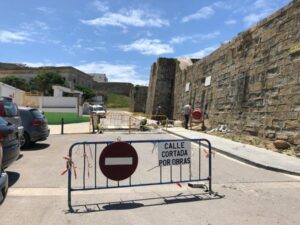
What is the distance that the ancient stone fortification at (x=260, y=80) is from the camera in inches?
565

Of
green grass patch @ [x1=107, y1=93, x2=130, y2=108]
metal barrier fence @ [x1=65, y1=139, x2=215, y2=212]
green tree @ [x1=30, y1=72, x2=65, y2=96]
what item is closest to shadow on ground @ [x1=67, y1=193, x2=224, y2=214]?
metal barrier fence @ [x1=65, y1=139, x2=215, y2=212]

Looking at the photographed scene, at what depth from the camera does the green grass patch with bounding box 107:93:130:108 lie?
105m

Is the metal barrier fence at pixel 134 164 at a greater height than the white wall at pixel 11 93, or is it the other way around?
the white wall at pixel 11 93

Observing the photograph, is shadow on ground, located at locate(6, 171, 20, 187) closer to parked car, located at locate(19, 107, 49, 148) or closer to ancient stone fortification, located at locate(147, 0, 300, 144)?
parked car, located at locate(19, 107, 49, 148)

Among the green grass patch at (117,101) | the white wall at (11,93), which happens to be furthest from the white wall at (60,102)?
the green grass patch at (117,101)

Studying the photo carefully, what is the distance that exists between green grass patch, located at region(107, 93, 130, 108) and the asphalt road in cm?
9434

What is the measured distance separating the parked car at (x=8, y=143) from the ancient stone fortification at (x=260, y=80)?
365 inches

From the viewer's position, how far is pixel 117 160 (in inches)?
278

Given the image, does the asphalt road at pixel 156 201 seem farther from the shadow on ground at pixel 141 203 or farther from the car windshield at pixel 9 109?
the car windshield at pixel 9 109

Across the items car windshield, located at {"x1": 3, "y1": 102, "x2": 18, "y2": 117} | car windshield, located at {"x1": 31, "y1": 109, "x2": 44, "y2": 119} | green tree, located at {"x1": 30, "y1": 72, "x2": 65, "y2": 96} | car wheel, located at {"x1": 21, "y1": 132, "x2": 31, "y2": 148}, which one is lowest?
car wheel, located at {"x1": 21, "y1": 132, "x2": 31, "y2": 148}

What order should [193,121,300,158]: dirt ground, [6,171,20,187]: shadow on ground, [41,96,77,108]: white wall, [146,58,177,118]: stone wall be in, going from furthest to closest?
[41,96,77,108]: white wall < [146,58,177,118]: stone wall < [193,121,300,158]: dirt ground < [6,171,20,187]: shadow on ground

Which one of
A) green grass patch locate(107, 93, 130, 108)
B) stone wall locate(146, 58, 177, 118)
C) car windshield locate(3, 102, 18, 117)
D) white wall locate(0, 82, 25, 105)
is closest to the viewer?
car windshield locate(3, 102, 18, 117)

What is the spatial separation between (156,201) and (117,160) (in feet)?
3.22

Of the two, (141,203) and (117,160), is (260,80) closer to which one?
(117,160)
